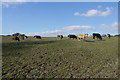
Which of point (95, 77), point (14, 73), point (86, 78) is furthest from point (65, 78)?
point (14, 73)

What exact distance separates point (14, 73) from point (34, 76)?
2.07 m

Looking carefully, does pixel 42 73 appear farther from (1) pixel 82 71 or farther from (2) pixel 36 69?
(1) pixel 82 71

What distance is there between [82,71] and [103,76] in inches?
85.4

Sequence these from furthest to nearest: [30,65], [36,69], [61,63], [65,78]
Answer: [61,63] < [30,65] < [36,69] < [65,78]

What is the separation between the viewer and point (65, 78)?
519 inches

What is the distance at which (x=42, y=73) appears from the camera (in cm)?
1416

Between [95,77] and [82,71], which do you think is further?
[82,71]

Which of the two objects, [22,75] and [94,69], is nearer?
[22,75]

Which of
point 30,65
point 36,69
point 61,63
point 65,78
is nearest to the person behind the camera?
point 65,78

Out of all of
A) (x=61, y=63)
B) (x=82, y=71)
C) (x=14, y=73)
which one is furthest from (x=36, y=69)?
(x=82, y=71)

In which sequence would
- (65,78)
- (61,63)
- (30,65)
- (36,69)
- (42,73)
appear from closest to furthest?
1. (65,78)
2. (42,73)
3. (36,69)
4. (30,65)
5. (61,63)

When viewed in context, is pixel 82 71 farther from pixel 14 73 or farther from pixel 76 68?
pixel 14 73

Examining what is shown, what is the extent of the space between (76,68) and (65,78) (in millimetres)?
3061

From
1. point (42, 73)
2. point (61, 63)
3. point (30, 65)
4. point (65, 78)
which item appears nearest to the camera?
point (65, 78)
